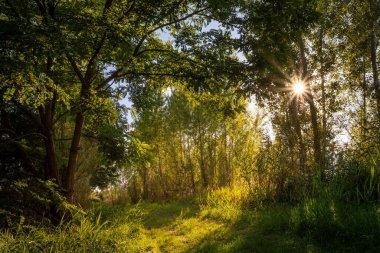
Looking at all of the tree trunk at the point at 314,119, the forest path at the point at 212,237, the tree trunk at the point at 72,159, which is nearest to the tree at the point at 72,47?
the tree trunk at the point at 72,159

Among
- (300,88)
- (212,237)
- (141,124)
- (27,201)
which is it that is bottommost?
(212,237)

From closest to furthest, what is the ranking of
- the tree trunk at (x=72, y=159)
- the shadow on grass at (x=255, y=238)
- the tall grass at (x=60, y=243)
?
the tall grass at (x=60, y=243)
the shadow on grass at (x=255, y=238)
the tree trunk at (x=72, y=159)

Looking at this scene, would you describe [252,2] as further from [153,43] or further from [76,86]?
[76,86]

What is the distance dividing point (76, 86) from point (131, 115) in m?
1.72

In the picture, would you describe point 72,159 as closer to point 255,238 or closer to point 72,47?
point 72,47

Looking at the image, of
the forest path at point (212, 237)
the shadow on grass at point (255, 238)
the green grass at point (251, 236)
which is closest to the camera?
the green grass at point (251, 236)

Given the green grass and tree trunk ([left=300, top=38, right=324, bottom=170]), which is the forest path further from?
tree trunk ([left=300, top=38, right=324, bottom=170])

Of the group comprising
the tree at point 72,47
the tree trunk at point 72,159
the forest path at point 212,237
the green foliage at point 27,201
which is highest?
the tree at point 72,47

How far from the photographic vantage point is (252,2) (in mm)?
5410

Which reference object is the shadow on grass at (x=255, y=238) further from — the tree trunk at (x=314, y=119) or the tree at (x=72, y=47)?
the tree trunk at (x=314, y=119)

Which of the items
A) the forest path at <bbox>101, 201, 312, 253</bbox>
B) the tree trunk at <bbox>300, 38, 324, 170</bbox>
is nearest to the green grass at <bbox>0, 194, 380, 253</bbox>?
the forest path at <bbox>101, 201, 312, 253</bbox>

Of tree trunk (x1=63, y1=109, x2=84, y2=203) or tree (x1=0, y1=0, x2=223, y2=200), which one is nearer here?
tree (x1=0, y1=0, x2=223, y2=200)

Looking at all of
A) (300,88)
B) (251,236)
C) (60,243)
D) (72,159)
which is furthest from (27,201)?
(300,88)

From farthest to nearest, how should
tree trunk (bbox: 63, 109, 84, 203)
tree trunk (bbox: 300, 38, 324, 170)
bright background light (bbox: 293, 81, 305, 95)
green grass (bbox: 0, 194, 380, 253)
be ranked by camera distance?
bright background light (bbox: 293, 81, 305, 95) < tree trunk (bbox: 300, 38, 324, 170) < tree trunk (bbox: 63, 109, 84, 203) < green grass (bbox: 0, 194, 380, 253)
